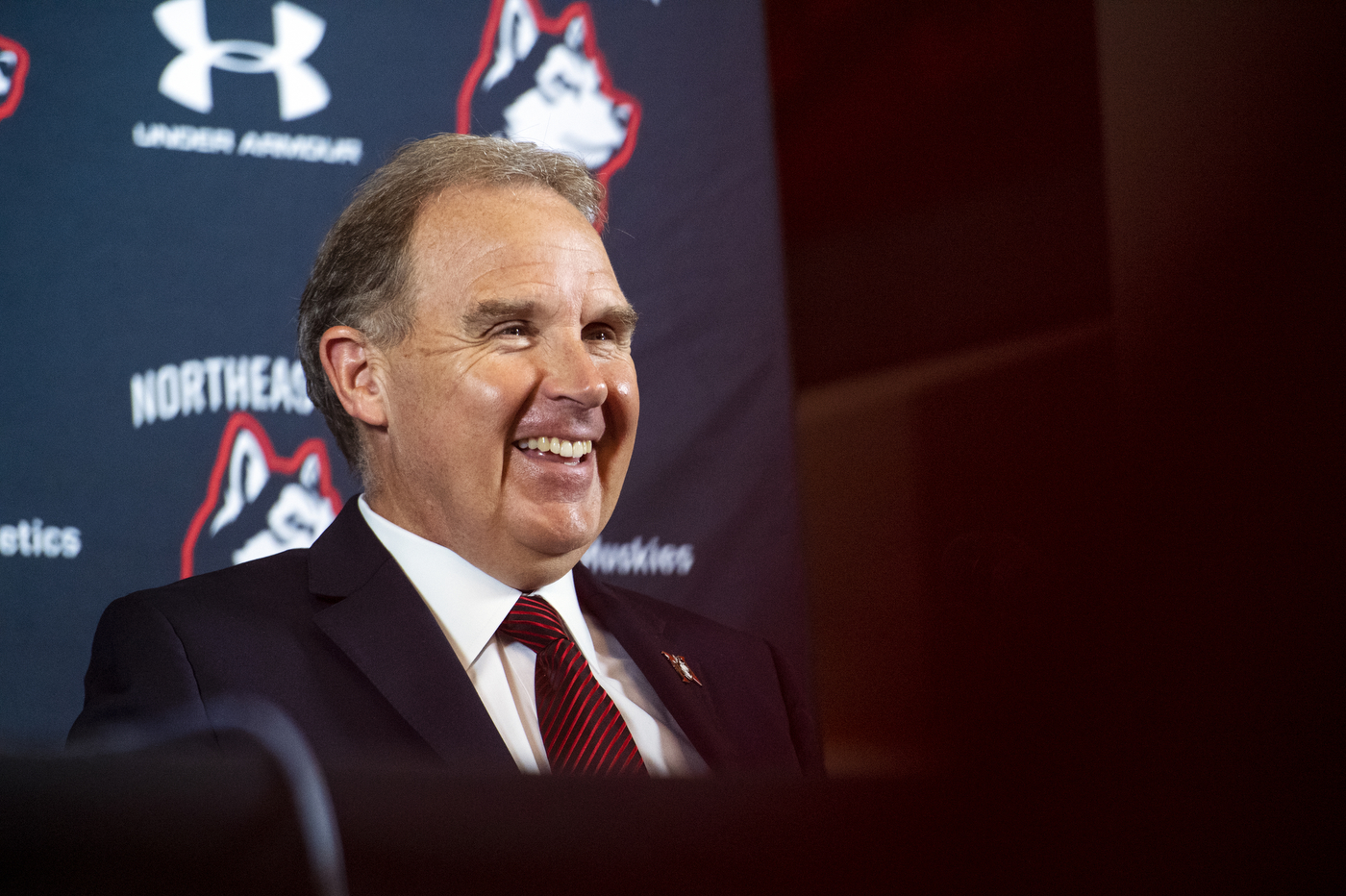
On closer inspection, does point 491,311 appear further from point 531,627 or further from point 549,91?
point 549,91

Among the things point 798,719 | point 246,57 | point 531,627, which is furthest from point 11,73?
point 798,719

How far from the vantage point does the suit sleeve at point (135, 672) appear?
95cm

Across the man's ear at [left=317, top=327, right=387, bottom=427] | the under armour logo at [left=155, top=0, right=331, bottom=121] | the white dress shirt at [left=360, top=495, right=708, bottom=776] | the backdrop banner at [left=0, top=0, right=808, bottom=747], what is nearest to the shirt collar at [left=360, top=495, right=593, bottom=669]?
the white dress shirt at [left=360, top=495, right=708, bottom=776]

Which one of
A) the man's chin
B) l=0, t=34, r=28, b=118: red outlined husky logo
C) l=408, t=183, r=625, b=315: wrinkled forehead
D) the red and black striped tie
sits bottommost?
the red and black striped tie

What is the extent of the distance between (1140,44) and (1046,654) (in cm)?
87

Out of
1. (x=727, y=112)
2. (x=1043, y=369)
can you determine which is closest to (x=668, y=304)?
(x=727, y=112)

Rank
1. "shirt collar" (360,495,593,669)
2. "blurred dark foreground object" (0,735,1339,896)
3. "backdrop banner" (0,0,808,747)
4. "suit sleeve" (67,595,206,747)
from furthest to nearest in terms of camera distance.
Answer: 1. "backdrop banner" (0,0,808,747)
2. "shirt collar" (360,495,593,669)
3. "suit sleeve" (67,595,206,747)
4. "blurred dark foreground object" (0,735,1339,896)

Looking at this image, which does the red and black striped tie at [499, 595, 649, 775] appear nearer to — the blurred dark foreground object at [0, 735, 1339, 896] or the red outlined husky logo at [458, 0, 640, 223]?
the blurred dark foreground object at [0, 735, 1339, 896]

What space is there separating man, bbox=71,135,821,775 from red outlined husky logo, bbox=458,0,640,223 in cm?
47

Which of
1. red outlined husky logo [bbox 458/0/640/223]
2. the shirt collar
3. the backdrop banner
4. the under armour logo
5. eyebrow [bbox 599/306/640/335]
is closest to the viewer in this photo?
the shirt collar

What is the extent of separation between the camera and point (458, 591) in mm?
1106

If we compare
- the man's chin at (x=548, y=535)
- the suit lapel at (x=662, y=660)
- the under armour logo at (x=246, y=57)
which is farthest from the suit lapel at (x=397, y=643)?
the under armour logo at (x=246, y=57)

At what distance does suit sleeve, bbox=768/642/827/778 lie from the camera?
128 centimetres

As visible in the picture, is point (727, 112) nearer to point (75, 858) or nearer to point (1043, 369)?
point (1043, 369)
